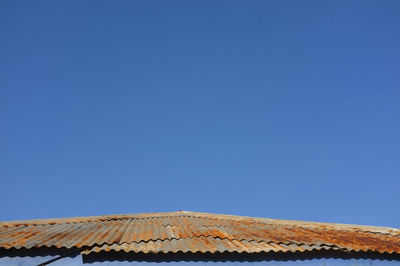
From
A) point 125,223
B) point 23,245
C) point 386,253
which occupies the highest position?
point 125,223

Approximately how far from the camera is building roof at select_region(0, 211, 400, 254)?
186 inches

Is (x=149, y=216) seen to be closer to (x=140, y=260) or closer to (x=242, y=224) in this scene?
(x=242, y=224)

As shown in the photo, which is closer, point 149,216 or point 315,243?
point 315,243

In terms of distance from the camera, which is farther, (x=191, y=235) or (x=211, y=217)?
(x=211, y=217)

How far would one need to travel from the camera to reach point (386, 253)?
16.8 ft

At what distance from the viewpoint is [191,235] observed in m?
5.52

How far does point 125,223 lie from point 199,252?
3085 millimetres

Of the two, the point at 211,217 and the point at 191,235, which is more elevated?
the point at 211,217

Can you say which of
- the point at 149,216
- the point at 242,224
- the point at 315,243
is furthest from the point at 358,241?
the point at 149,216

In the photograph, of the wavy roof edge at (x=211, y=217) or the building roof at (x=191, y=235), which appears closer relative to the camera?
the building roof at (x=191, y=235)

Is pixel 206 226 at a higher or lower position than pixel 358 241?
higher

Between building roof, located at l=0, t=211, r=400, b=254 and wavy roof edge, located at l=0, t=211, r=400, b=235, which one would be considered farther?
wavy roof edge, located at l=0, t=211, r=400, b=235

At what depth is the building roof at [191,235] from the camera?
4.72 metres

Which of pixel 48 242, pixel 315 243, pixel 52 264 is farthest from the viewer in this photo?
pixel 315 243
